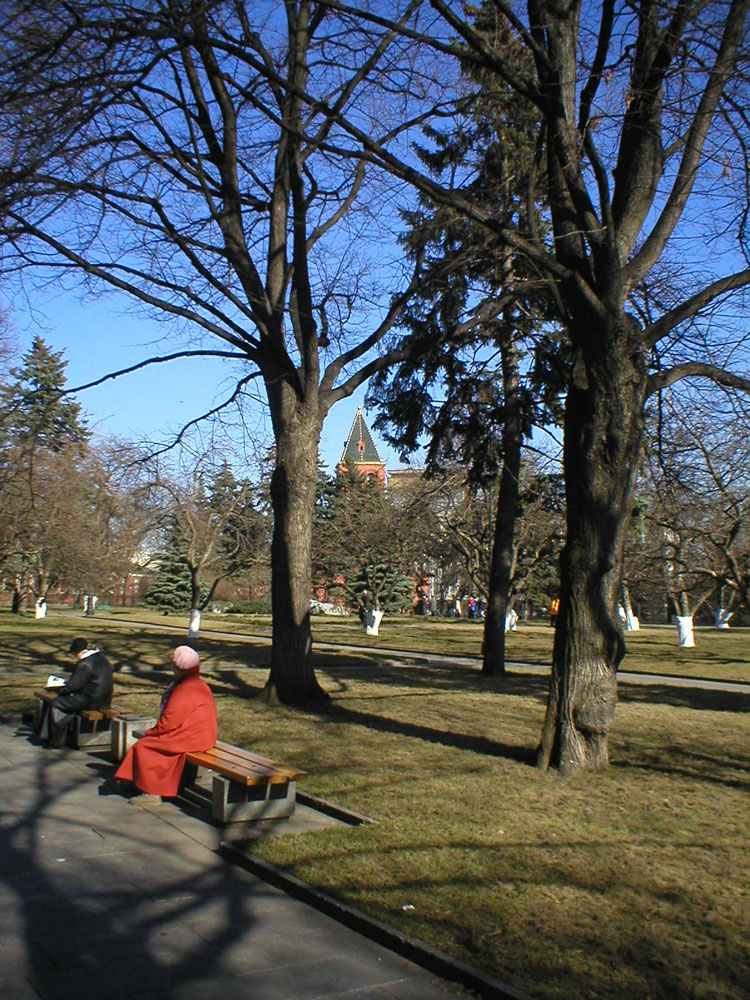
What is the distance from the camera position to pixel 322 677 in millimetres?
18625

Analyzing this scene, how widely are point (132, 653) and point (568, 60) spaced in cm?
1717

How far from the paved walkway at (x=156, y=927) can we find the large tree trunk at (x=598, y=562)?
3.47m

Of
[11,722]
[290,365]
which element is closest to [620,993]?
[11,722]

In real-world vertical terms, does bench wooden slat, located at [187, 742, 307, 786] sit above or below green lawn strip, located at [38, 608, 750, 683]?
below

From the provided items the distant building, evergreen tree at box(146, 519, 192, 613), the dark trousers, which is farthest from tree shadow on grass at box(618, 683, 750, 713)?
evergreen tree at box(146, 519, 192, 613)

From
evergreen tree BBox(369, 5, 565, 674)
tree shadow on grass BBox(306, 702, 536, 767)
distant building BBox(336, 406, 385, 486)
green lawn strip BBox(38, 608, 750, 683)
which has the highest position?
distant building BBox(336, 406, 385, 486)

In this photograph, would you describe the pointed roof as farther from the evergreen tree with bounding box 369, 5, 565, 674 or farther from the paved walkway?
the paved walkway

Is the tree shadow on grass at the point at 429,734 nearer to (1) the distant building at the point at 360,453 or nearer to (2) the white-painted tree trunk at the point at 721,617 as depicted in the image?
(2) the white-painted tree trunk at the point at 721,617

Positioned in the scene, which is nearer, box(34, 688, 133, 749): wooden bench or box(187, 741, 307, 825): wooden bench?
box(187, 741, 307, 825): wooden bench

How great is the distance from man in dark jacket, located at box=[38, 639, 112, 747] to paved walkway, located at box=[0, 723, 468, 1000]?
2583 millimetres

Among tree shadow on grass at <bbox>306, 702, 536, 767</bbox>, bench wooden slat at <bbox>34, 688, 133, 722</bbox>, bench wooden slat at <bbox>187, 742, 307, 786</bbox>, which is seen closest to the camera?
bench wooden slat at <bbox>187, 742, 307, 786</bbox>

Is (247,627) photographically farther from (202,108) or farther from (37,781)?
(37,781)

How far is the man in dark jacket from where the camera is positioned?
10484 mm

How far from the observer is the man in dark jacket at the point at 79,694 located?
413 inches
